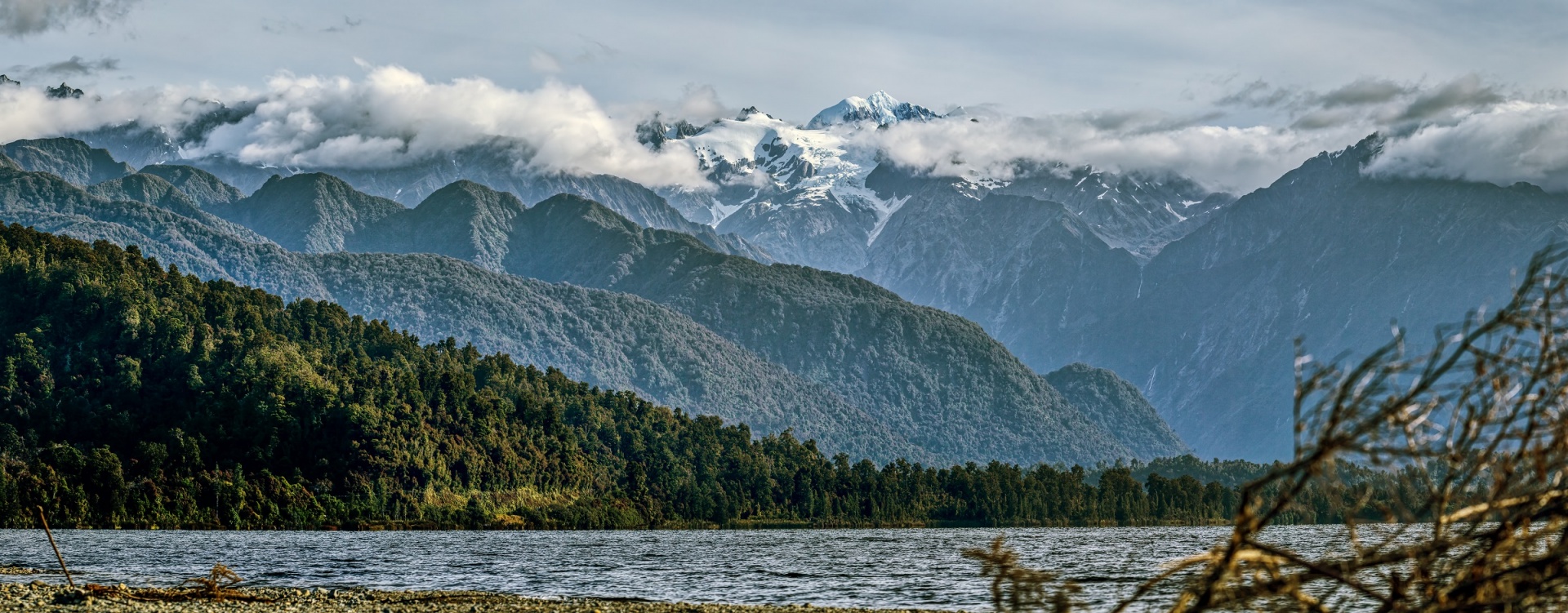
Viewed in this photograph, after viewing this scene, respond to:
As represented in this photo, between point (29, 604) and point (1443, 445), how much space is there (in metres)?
54.7

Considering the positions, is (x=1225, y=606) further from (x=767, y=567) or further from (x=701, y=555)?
(x=701, y=555)

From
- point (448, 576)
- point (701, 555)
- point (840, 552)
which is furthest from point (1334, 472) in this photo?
point (840, 552)

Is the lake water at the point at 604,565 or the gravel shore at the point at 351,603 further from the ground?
the lake water at the point at 604,565

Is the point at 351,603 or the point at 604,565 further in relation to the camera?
the point at 604,565

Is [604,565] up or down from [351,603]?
up

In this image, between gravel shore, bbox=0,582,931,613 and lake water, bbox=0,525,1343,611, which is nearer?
gravel shore, bbox=0,582,931,613

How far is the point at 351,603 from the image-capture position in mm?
66500

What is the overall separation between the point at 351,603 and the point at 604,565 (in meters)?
61.7

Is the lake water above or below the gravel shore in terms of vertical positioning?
above

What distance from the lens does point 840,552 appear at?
165 meters

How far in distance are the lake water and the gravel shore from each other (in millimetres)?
8117

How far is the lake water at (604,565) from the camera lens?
90.0 metres

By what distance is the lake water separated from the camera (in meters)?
90.0

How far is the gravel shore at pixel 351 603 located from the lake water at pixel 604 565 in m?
8.12
